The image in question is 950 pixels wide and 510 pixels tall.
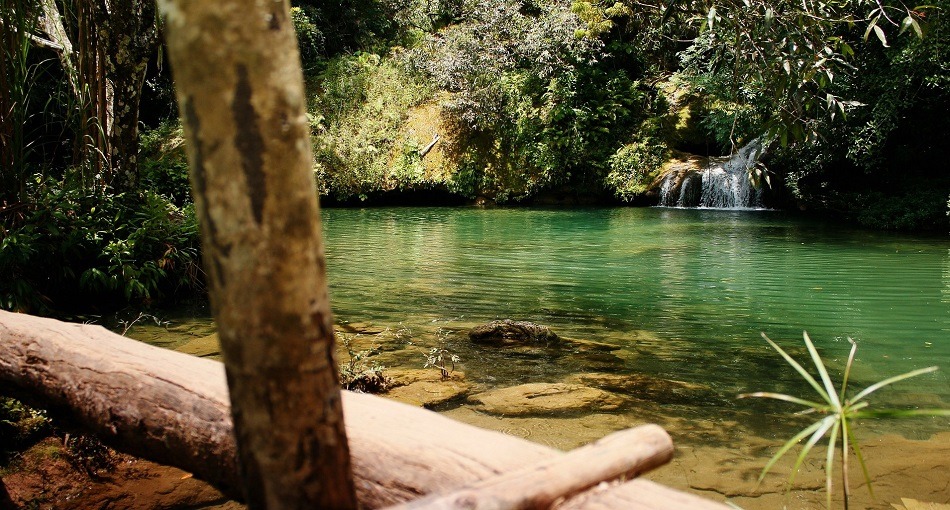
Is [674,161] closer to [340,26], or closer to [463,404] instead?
[340,26]

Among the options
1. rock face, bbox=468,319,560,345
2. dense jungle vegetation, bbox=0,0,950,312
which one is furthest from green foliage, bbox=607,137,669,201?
rock face, bbox=468,319,560,345

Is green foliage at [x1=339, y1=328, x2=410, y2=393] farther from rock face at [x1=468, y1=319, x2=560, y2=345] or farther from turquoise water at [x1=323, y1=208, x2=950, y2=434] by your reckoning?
rock face at [x1=468, y1=319, x2=560, y2=345]

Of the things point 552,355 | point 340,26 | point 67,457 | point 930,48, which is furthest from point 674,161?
point 67,457

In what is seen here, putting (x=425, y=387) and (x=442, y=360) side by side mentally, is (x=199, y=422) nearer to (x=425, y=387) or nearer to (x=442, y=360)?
(x=425, y=387)

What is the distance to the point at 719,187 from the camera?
1666 centimetres

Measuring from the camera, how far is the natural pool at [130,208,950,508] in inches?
144

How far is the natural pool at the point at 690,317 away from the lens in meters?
3.65

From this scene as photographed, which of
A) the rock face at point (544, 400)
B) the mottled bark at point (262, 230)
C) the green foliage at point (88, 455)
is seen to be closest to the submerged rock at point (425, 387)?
the rock face at point (544, 400)

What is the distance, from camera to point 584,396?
14.1 feet

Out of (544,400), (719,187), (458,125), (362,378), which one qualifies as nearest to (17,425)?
(362,378)

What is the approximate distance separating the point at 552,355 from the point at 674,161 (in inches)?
552

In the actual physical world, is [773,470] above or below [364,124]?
below

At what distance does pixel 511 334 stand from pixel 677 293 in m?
2.91

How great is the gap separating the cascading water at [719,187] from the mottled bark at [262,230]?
16.3 meters
